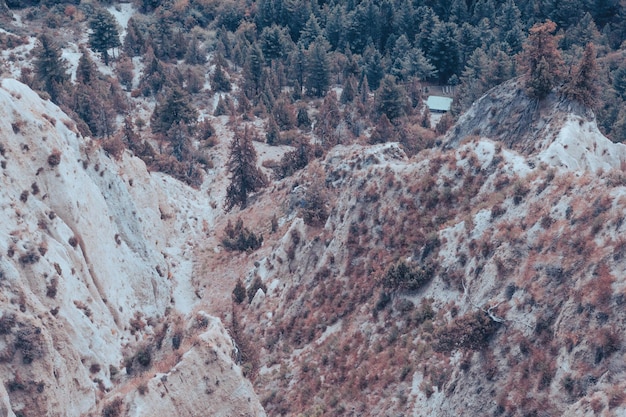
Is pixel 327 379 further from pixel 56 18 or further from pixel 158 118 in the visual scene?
pixel 56 18

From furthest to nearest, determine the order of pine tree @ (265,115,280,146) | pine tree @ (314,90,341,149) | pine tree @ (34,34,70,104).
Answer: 1. pine tree @ (265,115,280,146)
2. pine tree @ (314,90,341,149)
3. pine tree @ (34,34,70,104)

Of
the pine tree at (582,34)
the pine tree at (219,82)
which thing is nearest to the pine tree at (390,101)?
the pine tree at (219,82)

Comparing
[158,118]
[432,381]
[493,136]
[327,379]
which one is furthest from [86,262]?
[158,118]

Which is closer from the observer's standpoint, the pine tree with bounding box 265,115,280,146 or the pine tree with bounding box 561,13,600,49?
the pine tree with bounding box 265,115,280,146

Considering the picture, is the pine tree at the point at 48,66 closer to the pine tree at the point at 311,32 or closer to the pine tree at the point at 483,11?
the pine tree at the point at 311,32

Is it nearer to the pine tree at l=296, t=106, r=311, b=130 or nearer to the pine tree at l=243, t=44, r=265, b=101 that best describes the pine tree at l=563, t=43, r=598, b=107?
the pine tree at l=296, t=106, r=311, b=130

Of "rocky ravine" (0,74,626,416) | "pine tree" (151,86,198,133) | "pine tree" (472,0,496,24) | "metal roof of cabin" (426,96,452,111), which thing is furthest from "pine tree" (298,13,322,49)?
"rocky ravine" (0,74,626,416)

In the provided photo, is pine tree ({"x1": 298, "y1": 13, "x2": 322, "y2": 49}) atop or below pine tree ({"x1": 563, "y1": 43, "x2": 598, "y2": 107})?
below
